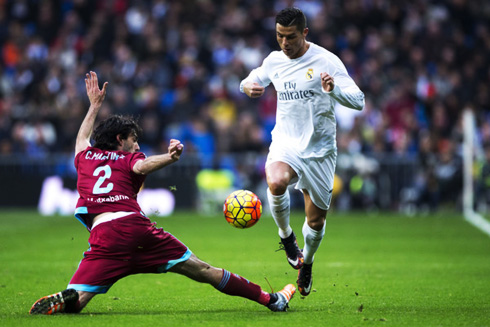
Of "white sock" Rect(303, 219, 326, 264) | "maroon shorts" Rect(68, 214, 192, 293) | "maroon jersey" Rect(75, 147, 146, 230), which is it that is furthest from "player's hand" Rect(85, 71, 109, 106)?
"white sock" Rect(303, 219, 326, 264)

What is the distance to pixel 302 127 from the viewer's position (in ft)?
27.8

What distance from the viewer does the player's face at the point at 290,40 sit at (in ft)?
26.8

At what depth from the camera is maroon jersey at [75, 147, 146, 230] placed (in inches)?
275

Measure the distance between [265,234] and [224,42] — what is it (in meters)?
9.37

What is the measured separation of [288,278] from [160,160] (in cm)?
406

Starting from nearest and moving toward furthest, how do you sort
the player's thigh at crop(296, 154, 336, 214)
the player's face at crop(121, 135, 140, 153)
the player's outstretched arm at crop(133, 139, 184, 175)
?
1. the player's outstretched arm at crop(133, 139, 184, 175)
2. the player's face at crop(121, 135, 140, 153)
3. the player's thigh at crop(296, 154, 336, 214)

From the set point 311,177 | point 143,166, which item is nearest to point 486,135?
point 311,177

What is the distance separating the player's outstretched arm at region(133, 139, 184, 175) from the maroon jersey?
147mm

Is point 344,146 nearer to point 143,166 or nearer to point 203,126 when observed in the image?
point 203,126

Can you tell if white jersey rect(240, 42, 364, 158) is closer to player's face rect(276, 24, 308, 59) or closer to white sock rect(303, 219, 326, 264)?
player's face rect(276, 24, 308, 59)

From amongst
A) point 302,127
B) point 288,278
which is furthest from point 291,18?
point 288,278

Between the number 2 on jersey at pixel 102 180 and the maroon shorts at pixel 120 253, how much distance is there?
0.92 feet

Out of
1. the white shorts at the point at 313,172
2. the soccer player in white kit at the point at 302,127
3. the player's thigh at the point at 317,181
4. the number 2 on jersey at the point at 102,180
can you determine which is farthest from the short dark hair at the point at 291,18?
the number 2 on jersey at the point at 102,180

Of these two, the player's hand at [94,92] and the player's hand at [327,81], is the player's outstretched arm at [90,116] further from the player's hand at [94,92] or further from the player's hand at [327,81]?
the player's hand at [327,81]
